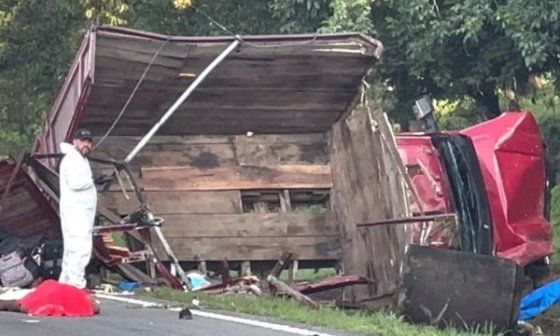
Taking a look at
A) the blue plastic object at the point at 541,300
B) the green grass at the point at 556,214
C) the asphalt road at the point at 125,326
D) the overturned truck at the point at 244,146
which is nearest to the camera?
the asphalt road at the point at 125,326

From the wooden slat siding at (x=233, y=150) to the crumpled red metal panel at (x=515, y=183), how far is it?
5.92 ft

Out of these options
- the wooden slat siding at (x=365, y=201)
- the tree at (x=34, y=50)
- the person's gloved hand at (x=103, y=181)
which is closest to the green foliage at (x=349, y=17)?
the wooden slat siding at (x=365, y=201)

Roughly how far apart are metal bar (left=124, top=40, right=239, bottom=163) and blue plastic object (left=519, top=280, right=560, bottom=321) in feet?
13.2

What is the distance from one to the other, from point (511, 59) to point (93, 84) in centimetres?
644

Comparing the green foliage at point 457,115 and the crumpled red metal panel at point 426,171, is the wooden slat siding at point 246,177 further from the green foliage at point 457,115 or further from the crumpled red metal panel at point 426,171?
the green foliage at point 457,115

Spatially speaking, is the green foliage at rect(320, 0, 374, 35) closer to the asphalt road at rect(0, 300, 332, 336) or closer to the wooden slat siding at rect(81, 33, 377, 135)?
the wooden slat siding at rect(81, 33, 377, 135)

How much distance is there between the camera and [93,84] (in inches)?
465

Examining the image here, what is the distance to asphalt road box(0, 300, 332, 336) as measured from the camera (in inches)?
320

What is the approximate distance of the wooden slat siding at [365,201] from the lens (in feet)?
39.0

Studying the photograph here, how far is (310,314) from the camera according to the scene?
9.66m

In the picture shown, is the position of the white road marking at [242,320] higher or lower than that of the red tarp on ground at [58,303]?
lower

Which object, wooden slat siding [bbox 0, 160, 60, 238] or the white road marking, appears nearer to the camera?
the white road marking

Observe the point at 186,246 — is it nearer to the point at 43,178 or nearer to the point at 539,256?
the point at 43,178

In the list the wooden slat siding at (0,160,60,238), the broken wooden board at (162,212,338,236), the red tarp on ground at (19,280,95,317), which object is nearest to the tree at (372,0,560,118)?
the broken wooden board at (162,212,338,236)
